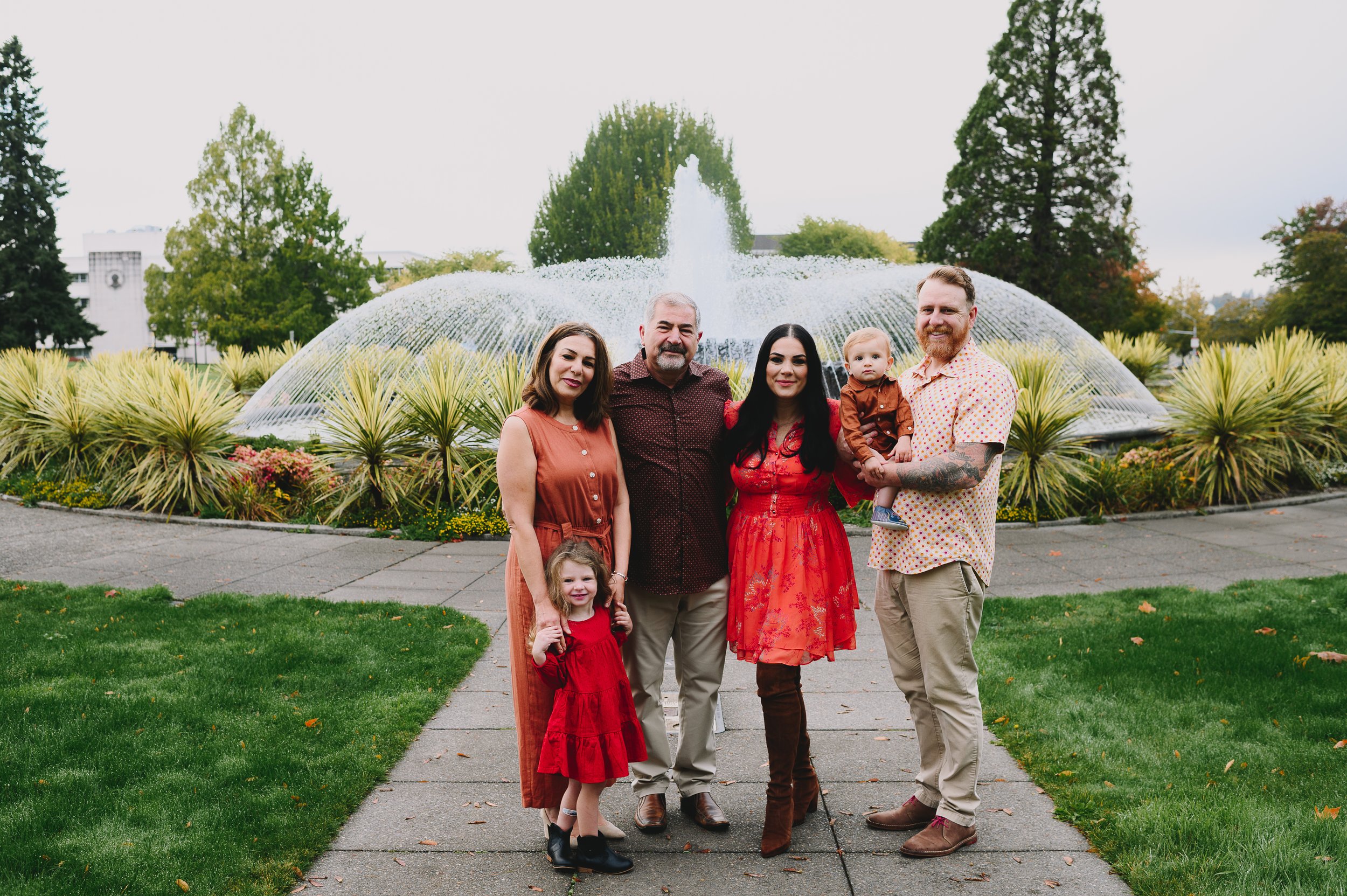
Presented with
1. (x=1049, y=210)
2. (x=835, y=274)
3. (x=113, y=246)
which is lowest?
(x=835, y=274)

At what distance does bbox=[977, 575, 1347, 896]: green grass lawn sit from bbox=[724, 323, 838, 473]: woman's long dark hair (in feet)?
5.61

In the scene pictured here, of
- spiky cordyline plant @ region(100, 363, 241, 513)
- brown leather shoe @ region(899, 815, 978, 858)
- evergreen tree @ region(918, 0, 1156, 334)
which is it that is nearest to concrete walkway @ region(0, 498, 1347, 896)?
brown leather shoe @ region(899, 815, 978, 858)

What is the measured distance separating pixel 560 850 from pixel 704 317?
45.9ft

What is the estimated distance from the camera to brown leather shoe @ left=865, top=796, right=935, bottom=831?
11.0 ft

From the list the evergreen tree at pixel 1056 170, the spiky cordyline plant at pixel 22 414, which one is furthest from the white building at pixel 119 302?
the spiky cordyline plant at pixel 22 414

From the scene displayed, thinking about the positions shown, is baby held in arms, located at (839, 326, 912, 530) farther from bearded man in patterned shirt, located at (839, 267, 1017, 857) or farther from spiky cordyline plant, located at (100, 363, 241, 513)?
spiky cordyline plant, located at (100, 363, 241, 513)

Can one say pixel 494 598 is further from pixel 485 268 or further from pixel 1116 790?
pixel 485 268

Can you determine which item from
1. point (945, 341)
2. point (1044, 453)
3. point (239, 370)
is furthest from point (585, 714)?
point (239, 370)

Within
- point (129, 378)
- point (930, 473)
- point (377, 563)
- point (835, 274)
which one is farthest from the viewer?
point (835, 274)

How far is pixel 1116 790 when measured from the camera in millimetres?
3500

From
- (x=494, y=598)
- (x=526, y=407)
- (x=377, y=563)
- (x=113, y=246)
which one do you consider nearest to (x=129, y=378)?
(x=377, y=563)

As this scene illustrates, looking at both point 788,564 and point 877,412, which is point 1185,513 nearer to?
point 877,412

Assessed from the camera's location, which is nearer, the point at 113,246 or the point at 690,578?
the point at 690,578

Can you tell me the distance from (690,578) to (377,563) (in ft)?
17.2
